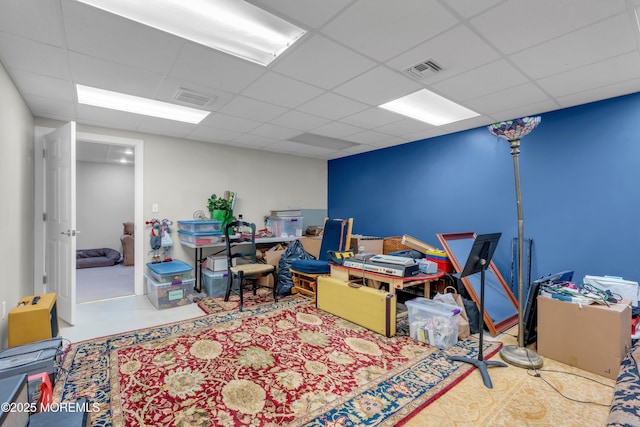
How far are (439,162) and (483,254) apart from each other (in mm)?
2471

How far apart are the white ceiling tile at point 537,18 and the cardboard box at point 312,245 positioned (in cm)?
346

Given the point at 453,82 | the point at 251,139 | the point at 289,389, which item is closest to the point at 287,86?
the point at 453,82

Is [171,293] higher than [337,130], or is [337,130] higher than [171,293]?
[337,130]

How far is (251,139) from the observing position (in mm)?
4684

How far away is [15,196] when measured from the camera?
2746 mm

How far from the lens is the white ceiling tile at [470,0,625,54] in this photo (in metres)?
1.70

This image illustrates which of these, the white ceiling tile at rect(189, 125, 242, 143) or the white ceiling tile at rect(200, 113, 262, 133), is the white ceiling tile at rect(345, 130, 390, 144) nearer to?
the white ceiling tile at rect(200, 113, 262, 133)

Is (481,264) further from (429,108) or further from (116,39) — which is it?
(116,39)

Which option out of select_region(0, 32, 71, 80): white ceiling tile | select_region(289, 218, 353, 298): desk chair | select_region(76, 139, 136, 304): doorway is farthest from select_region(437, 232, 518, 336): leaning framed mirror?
select_region(76, 139, 136, 304): doorway

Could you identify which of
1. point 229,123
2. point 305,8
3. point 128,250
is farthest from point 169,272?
point 128,250

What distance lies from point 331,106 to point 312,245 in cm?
235

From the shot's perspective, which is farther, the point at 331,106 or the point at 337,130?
the point at 337,130

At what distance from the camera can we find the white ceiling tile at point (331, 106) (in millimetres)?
3057

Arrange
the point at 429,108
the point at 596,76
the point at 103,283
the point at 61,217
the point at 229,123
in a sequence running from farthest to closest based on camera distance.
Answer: the point at 103,283 → the point at 229,123 → the point at 429,108 → the point at 61,217 → the point at 596,76
